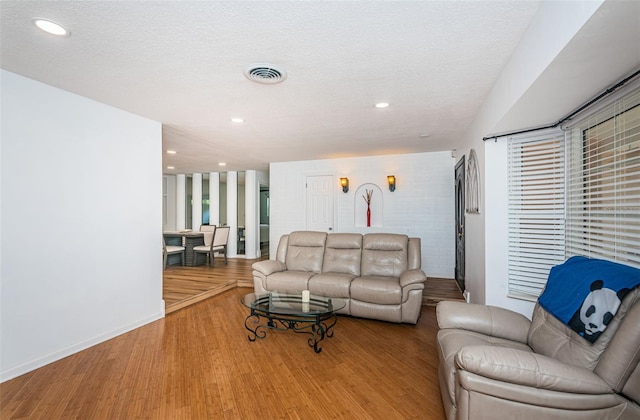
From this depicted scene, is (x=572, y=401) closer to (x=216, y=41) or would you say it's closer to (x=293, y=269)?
(x=216, y=41)

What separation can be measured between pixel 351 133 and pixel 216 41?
2.60 metres

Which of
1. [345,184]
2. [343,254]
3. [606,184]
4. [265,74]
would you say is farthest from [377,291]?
[345,184]

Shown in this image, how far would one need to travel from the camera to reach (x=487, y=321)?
2.18m

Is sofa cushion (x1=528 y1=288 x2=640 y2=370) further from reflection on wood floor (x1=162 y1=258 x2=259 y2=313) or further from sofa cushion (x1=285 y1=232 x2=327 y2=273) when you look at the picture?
reflection on wood floor (x1=162 y1=258 x2=259 y2=313)

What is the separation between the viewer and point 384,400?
2.12 m

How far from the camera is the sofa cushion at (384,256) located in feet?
13.4

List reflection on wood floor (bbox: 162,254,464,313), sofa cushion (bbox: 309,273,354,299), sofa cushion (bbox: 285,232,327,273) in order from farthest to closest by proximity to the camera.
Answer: sofa cushion (bbox: 285,232,327,273), reflection on wood floor (bbox: 162,254,464,313), sofa cushion (bbox: 309,273,354,299)

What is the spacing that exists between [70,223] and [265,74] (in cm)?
231

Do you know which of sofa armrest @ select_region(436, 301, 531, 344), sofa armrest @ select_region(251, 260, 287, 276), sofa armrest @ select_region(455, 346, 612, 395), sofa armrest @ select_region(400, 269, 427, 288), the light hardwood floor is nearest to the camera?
sofa armrest @ select_region(455, 346, 612, 395)

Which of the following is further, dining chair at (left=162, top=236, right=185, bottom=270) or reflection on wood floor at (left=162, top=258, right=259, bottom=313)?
dining chair at (left=162, top=236, right=185, bottom=270)

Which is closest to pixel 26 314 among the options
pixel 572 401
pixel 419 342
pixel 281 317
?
pixel 281 317

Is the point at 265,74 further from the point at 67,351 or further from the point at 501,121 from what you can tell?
the point at 67,351

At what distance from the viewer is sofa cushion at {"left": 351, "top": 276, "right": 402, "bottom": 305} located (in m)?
3.55

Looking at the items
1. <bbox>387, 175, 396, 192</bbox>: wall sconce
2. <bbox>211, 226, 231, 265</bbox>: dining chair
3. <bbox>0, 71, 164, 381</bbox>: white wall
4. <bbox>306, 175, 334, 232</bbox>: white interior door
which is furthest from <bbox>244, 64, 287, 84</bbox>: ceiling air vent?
<bbox>211, 226, 231, 265</bbox>: dining chair
